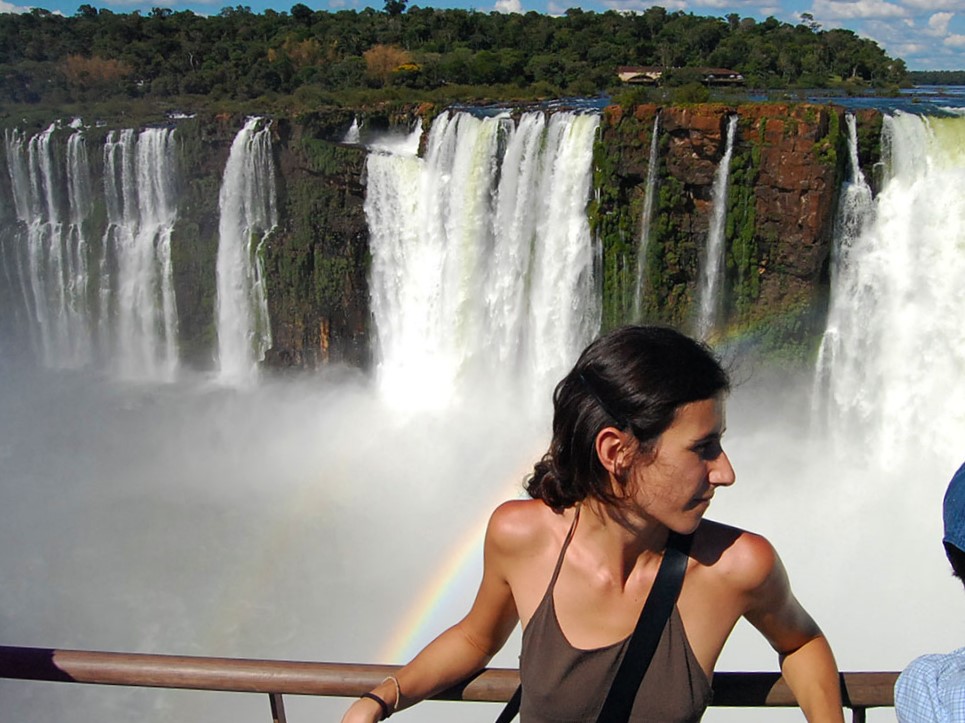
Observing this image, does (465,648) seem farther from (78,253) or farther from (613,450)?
(78,253)

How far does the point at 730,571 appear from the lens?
1521 millimetres

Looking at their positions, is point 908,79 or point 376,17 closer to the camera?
point 908,79

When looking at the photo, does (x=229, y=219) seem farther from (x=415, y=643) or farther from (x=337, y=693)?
(x=337, y=693)

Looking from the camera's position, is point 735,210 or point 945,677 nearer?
point 945,677

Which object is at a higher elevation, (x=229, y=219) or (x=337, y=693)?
(x=337, y=693)

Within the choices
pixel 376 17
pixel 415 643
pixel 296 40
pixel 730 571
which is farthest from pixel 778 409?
pixel 376 17

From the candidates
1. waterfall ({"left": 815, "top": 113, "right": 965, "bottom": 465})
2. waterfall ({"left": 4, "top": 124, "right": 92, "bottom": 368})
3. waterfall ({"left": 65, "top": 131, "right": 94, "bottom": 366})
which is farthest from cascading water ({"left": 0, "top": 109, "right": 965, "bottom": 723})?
waterfall ({"left": 4, "top": 124, "right": 92, "bottom": 368})

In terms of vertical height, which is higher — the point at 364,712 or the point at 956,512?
the point at 956,512

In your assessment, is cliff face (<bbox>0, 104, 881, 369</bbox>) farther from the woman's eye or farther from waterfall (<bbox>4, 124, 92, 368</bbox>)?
the woman's eye

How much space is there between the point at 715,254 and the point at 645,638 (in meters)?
12.0

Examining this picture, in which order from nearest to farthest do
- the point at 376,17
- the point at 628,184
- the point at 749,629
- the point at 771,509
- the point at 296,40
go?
the point at 749,629 → the point at 771,509 → the point at 628,184 → the point at 296,40 → the point at 376,17

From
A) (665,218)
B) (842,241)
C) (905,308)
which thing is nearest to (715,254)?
(665,218)

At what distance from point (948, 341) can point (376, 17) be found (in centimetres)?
3425

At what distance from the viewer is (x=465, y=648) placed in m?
1.72
